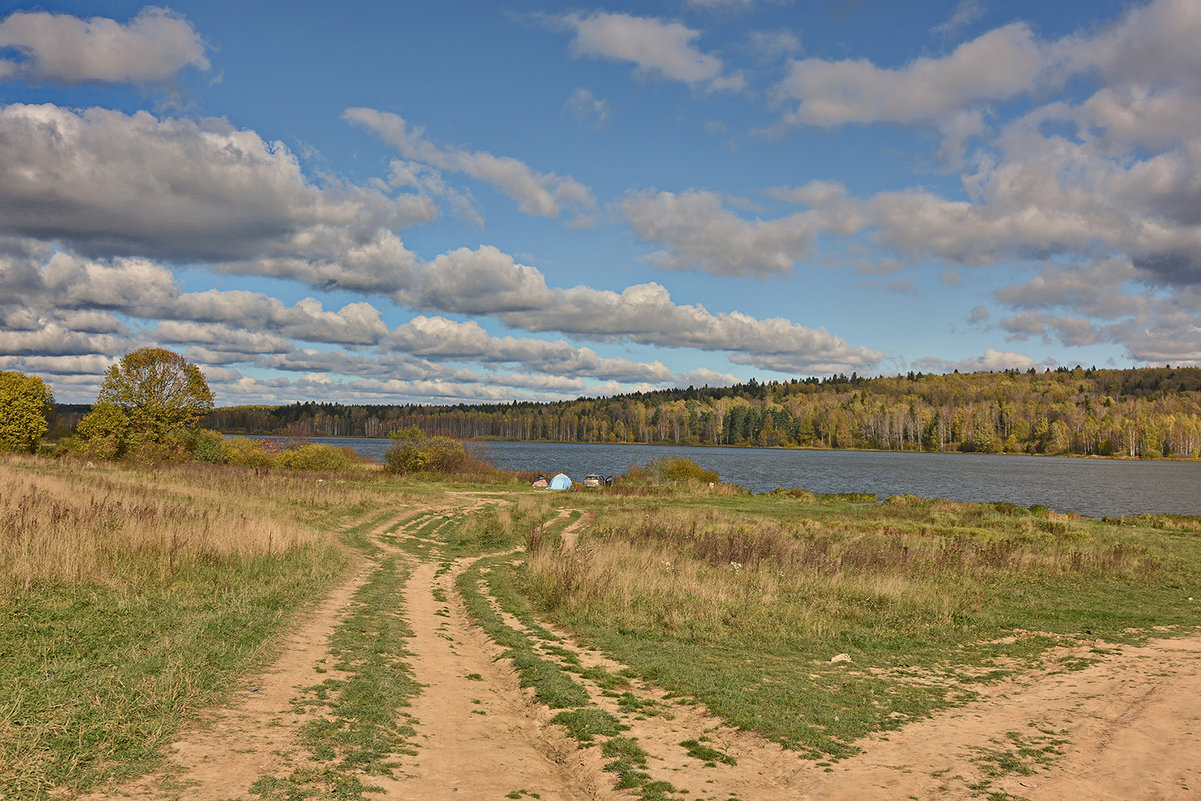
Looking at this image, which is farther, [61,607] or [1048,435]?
[1048,435]

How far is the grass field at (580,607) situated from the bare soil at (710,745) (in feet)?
1.29

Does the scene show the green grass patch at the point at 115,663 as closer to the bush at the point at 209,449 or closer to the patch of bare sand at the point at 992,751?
the patch of bare sand at the point at 992,751

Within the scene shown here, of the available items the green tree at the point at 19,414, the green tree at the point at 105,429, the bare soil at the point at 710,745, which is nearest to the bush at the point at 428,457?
the green tree at the point at 105,429

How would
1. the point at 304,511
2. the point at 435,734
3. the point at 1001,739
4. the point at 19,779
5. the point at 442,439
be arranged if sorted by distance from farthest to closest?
the point at 442,439 < the point at 304,511 < the point at 1001,739 < the point at 435,734 < the point at 19,779

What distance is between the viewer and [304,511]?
90.7ft

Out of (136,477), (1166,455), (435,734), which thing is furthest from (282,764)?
(1166,455)

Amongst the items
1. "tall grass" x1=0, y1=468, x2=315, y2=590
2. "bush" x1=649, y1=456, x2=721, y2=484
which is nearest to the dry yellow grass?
"tall grass" x1=0, y1=468, x2=315, y2=590

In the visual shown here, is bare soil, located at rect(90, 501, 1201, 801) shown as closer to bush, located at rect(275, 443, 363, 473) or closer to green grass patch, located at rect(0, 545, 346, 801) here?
green grass patch, located at rect(0, 545, 346, 801)

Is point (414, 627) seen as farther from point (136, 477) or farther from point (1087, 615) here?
point (136, 477)

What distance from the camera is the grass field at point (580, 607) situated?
744 cm

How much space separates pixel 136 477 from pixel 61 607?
976 inches

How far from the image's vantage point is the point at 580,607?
1490 cm

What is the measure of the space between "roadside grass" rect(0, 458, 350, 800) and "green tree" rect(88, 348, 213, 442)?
28.9 m

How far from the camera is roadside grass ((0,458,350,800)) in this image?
19.6 feet
